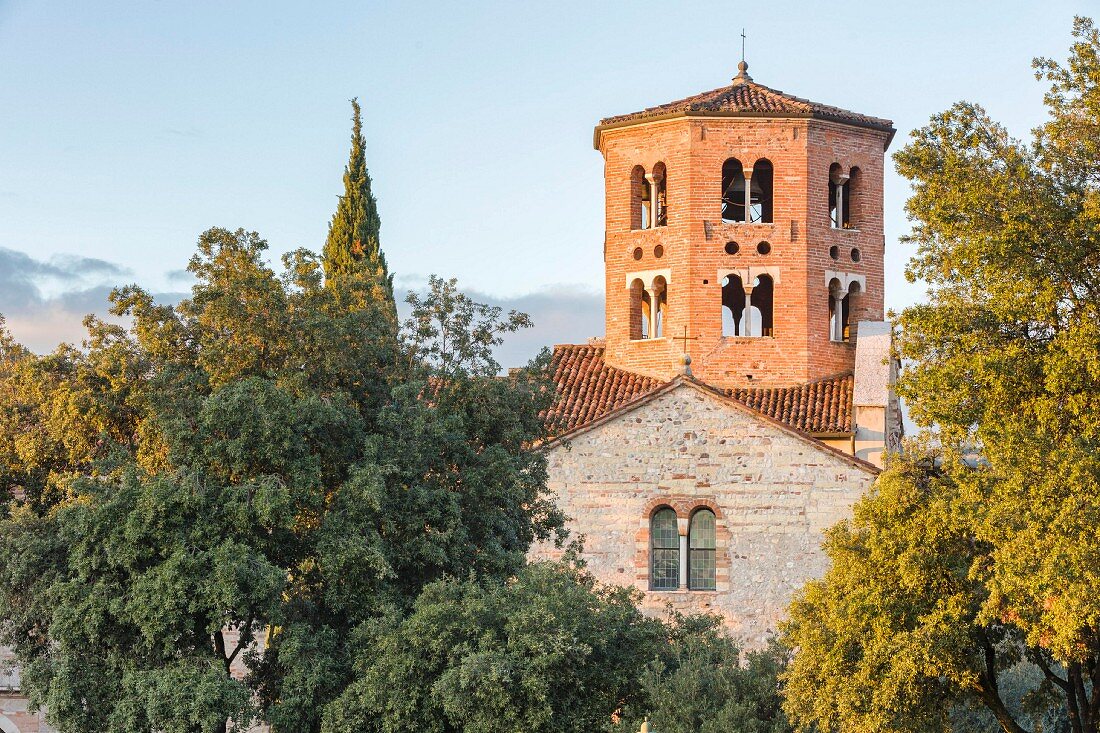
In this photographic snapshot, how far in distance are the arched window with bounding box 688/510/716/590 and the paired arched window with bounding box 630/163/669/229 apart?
873 centimetres

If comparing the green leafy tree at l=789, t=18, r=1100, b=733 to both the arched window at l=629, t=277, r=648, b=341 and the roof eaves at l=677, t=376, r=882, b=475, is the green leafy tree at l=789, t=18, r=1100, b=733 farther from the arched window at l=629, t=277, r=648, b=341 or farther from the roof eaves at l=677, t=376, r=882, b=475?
the arched window at l=629, t=277, r=648, b=341

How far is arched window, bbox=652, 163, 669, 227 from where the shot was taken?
38688mm

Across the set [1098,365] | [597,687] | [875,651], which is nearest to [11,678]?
[597,687]

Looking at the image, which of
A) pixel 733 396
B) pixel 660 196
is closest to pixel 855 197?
pixel 660 196

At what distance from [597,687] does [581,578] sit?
406cm

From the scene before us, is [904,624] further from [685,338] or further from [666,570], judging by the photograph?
[685,338]

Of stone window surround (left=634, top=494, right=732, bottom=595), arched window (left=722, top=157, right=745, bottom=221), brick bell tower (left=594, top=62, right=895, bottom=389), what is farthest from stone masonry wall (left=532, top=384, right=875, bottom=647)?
arched window (left=722, top=157, right=745, bottom=221)

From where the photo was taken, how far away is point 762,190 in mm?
39250

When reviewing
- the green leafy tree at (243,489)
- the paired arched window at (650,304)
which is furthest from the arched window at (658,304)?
the green leafy tree at (243,489)

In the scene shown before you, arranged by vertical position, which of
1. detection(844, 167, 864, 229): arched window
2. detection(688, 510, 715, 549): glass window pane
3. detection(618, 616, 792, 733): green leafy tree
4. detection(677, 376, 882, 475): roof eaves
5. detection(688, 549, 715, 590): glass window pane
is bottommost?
detection(618, 616, 792, 733): green leafy tree

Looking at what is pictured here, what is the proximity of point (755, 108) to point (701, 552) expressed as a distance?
37.9 feet

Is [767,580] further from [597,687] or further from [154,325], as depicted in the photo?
[154,325]

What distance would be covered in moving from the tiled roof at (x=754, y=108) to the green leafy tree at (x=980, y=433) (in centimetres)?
1485

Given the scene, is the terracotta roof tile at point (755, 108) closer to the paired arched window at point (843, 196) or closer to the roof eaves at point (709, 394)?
the paired arched window at point (843, 196)
